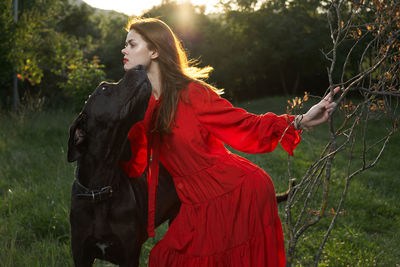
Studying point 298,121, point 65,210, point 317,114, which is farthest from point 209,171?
point 65,210

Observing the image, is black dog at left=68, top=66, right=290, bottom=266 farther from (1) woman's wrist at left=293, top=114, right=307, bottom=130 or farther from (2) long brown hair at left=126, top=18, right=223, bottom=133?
(1) woman's wrist at left=293, top=114, right=307, bottom=130

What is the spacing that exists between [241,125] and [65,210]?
102 inches

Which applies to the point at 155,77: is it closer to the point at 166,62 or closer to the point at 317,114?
the point at 166,62

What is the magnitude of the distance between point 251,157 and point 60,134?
430cm

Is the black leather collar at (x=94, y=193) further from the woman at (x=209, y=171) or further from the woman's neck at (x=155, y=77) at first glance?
the woman's neck at (x=155, y=77)

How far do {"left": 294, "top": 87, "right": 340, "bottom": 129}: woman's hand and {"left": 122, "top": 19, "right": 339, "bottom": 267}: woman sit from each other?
59 mm

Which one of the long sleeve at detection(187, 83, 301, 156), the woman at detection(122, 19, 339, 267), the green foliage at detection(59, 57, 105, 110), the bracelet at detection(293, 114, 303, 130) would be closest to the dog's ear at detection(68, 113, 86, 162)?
the woman at detection(122, 19, 339, 267)

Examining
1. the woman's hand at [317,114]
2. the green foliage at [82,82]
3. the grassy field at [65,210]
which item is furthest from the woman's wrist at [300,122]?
the green foliage at [82,82]

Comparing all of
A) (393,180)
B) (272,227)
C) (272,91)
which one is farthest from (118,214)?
(272,91)

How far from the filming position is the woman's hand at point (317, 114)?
6.77 feet

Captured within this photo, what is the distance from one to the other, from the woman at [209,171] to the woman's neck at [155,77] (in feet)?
0.25

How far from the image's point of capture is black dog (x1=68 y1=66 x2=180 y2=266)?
7.04ft

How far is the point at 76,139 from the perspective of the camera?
2.14m

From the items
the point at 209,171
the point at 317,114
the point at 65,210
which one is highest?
the point at 317,114
